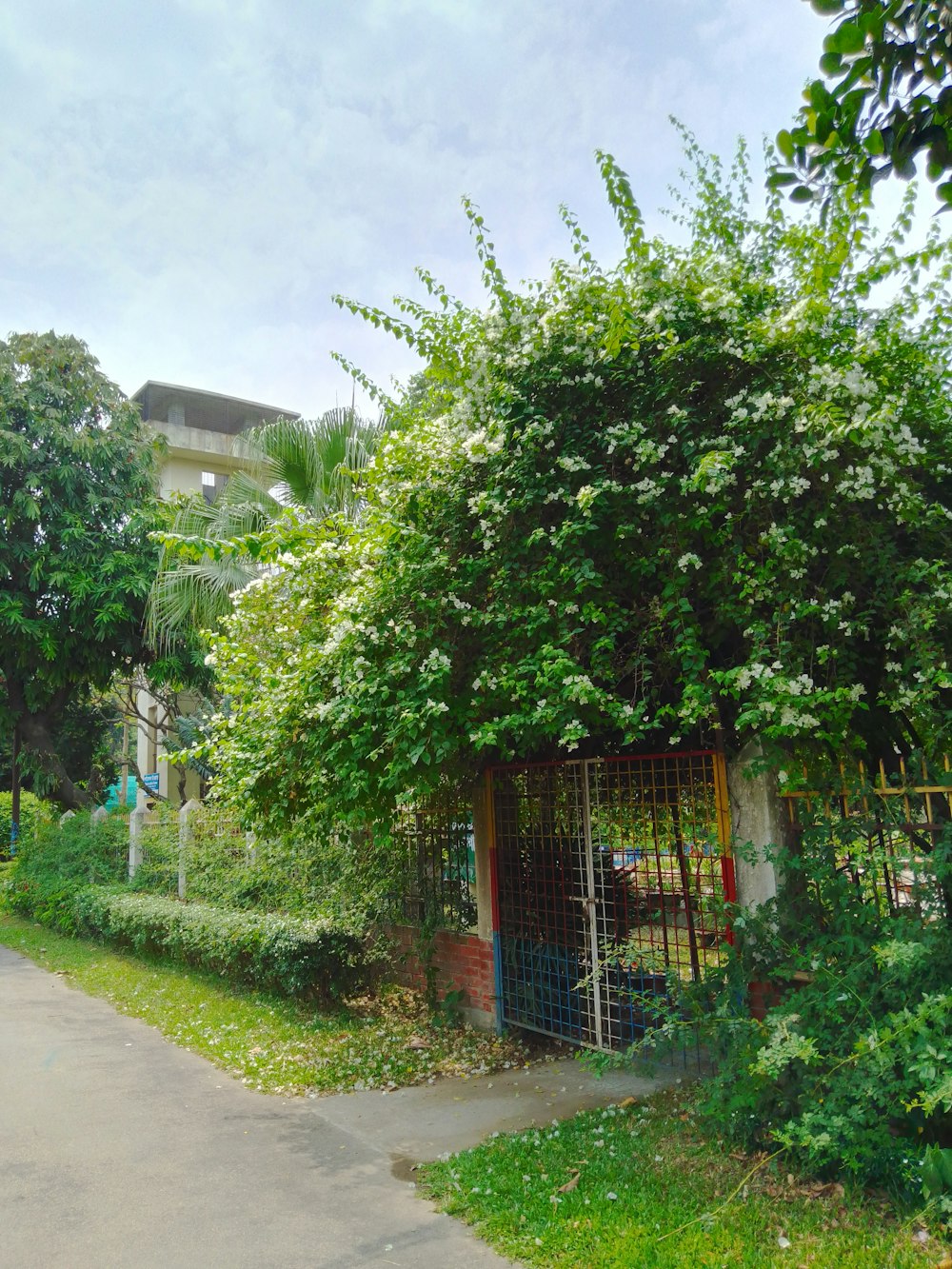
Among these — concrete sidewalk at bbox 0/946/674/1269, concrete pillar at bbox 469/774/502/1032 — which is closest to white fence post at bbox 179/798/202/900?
concrete sidewalk at bbox 0/946/674/1269

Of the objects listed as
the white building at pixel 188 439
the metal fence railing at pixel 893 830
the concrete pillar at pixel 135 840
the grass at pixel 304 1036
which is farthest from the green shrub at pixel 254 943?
the white building at pixel 188 439

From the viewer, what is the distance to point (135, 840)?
14680mm

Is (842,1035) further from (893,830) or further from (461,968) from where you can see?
(461,968)

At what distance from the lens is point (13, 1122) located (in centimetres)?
618

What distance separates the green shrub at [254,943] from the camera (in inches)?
341

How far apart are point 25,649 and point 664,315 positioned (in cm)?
1514

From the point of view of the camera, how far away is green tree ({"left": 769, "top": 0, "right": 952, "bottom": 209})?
3.53 metres

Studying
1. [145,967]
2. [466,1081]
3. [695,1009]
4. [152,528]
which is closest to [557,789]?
[466,1081]

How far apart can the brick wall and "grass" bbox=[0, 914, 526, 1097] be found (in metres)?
0.14

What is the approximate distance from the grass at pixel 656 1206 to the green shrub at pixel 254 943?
364 centimetres

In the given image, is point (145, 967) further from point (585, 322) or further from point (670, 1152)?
point (585, 322)

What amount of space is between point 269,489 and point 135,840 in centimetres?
667

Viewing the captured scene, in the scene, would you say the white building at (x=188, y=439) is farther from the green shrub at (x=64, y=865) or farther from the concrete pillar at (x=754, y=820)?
the concrete pillar at (x=754, y=820)

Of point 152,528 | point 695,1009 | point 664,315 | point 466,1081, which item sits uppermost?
point 152,528
